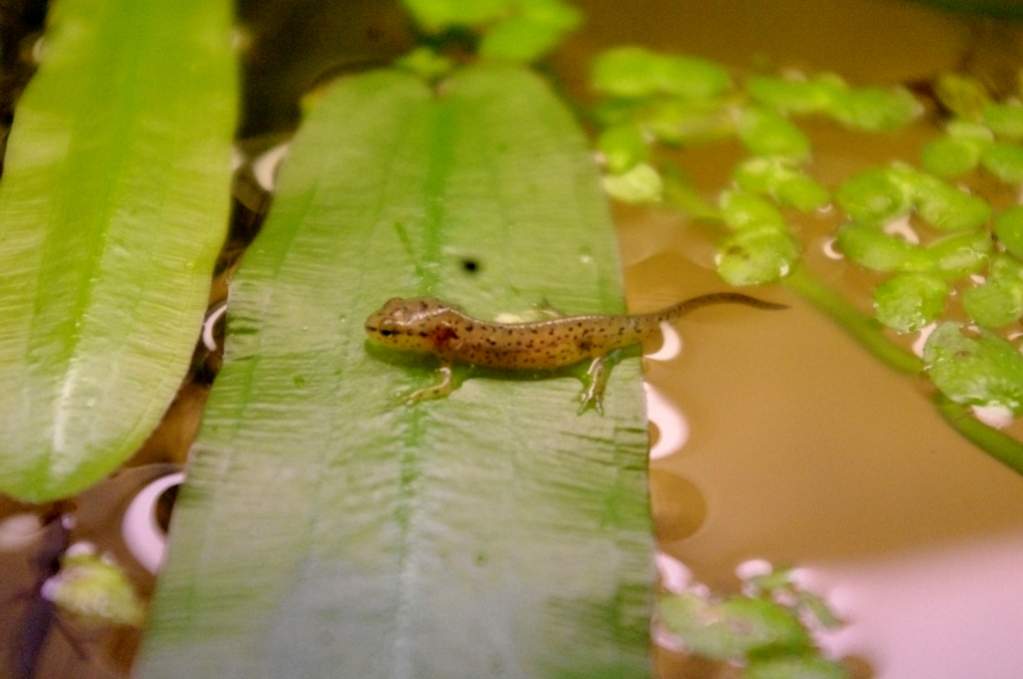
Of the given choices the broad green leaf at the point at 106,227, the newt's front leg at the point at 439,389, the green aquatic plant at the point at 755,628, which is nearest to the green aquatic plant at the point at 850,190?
the green aquatic plant at the point at 755,628

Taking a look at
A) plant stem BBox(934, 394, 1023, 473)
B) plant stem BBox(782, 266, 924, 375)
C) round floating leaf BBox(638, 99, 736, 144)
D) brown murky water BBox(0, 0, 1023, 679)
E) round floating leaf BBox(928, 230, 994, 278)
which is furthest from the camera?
round floating leaf BBox(638, 99, 736, 144)

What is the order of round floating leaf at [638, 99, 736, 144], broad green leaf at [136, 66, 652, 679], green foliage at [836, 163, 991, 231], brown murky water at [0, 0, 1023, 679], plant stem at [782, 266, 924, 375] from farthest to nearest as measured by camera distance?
1. round floating leaf at [638, 99, 736, 144]
2. green foliage at [836, 163, 991, 231]
3. plant stem at [782, 266, 924, 375]
4. brown murky water at [0, 0, 1023, 679]
5. broad green leaf at [136, 66, 652, 679]

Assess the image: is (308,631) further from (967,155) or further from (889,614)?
(967,155)

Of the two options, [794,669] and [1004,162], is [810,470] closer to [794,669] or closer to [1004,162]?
[794,669]

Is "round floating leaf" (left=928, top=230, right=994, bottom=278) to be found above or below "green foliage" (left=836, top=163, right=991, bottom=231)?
below

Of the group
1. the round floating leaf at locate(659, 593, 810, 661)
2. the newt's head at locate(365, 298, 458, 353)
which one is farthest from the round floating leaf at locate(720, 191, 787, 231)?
the round floating leaf at locate(659, 593, 810, 661)

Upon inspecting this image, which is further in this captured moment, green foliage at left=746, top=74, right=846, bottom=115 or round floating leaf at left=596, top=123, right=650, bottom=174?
green foliage at left=746, top=74, right=846, bottom=115

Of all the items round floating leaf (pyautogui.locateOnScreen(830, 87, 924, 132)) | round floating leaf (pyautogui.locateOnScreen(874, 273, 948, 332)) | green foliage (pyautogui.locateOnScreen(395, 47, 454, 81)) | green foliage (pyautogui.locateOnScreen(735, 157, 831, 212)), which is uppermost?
green foliage (pyautogui.locateOnScreen(395, 47, 454, 81))

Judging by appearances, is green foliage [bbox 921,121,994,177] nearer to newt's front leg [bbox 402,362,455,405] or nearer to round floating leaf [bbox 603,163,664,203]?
round floating leaf [bbox 603,163,664,203]
